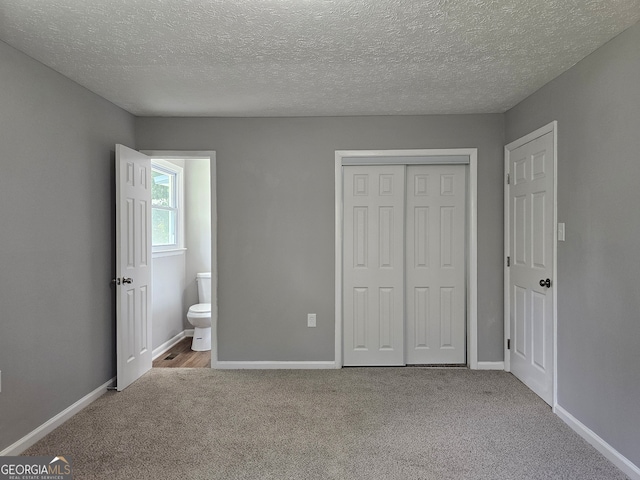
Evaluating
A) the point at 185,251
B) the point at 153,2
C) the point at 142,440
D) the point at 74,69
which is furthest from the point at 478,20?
the point at 185,251

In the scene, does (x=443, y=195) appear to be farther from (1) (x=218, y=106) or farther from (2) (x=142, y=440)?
(2) (x=142, y=440)

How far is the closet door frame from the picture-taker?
4.04 metres

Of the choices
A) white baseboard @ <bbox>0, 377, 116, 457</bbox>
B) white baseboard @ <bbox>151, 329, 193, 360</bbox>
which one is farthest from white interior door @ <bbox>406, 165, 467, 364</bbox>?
white baseboard @ <bbox>0, 377, 116, 457</bbox>

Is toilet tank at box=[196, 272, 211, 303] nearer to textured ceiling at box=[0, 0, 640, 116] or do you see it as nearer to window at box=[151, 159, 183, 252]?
window at box=[151, 159, 183, 252]

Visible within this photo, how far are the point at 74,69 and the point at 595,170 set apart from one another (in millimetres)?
3331

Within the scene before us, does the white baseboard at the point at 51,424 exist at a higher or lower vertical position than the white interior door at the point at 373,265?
lower

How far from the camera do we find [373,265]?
414cm

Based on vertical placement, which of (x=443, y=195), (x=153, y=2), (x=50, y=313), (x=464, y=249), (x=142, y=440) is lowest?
(x=142, y=440)

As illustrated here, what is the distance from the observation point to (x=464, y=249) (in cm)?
413

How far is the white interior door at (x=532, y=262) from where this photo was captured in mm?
3176

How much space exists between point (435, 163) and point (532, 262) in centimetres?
123

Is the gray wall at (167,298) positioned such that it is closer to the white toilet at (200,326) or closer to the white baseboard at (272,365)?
the white toilet at (200,326)

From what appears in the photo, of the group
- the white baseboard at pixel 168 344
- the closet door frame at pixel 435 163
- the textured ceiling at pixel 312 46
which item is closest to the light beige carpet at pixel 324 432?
the closet door frame at pixel 435 163

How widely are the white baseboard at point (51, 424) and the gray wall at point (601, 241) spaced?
334 centimetres
